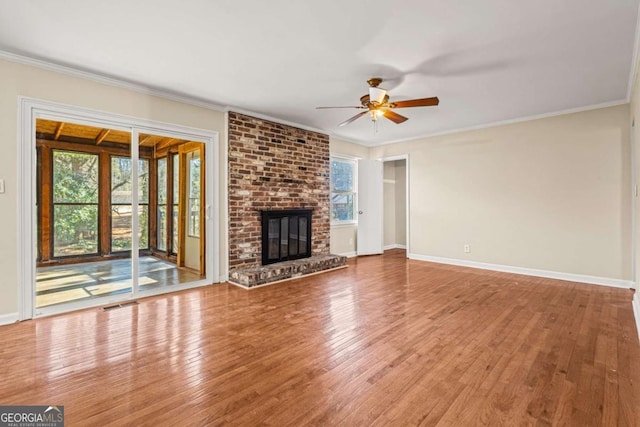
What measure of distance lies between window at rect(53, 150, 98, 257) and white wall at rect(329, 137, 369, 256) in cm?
388

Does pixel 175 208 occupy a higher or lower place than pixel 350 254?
higher

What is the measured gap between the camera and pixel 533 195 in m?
4.76

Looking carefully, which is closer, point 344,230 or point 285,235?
point 285,235

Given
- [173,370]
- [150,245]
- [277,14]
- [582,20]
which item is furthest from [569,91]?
[150,245]

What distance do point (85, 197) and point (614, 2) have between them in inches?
201

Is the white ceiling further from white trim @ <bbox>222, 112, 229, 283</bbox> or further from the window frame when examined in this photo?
the window frame

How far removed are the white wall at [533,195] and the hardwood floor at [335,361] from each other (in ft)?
3.20

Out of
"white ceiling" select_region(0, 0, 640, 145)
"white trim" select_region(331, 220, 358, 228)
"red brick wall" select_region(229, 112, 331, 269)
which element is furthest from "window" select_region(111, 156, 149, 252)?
"white trim" select_region(331, 220, 358, 228)

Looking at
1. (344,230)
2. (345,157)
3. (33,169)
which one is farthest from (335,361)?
(345,157)

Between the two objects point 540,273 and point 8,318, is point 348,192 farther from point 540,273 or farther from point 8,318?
point 8,318

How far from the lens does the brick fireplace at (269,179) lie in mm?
4508

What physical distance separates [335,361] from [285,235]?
3127mm

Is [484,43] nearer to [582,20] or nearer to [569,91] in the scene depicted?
[582,20]

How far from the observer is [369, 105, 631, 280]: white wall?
416cm
